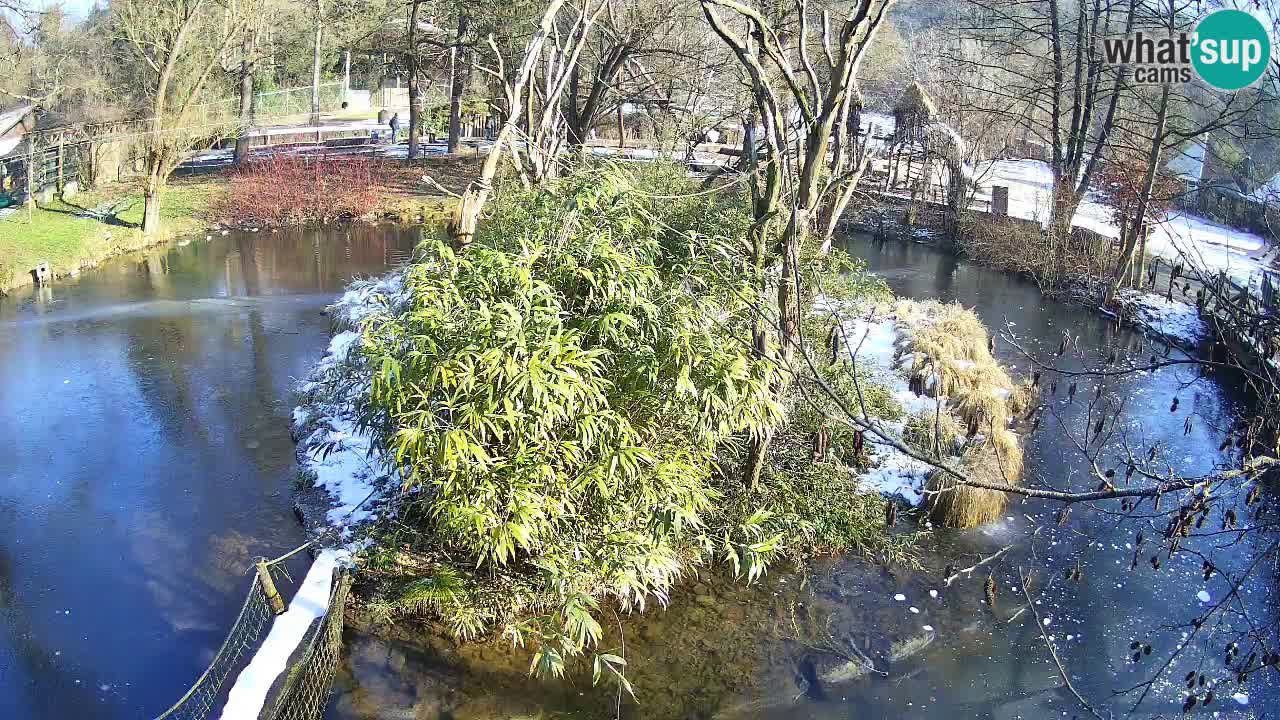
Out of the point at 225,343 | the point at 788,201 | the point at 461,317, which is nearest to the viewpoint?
the point at 461,317

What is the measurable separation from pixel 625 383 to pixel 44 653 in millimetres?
3923

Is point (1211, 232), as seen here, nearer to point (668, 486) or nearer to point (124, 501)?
point (668, 486)

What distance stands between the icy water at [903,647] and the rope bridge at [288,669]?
0.56 feet

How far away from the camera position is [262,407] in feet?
31.9

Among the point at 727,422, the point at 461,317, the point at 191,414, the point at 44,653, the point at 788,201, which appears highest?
the point at 788,201

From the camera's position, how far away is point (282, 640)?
5336 millimetres

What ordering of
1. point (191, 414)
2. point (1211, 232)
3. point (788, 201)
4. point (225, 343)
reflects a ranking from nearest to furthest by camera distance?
point (788, 201) < point (191, 414) < point (225, 343) < point (1211, 232)

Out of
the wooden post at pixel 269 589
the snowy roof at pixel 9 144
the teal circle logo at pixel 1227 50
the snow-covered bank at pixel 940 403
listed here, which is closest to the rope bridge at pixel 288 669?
the wooden post at pixel 269 589

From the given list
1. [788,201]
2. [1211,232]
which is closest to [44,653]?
[788,201]

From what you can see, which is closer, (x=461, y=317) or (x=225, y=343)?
(x=461, y=317)

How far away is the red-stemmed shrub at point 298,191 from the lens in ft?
61.2

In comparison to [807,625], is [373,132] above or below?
above

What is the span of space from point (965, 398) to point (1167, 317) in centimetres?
590

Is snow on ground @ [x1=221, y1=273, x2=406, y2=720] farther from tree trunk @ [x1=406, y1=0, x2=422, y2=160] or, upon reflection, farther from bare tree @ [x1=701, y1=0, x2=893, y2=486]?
tree trunk @ [x1=406, y1=0, x2=422, y2=160]
